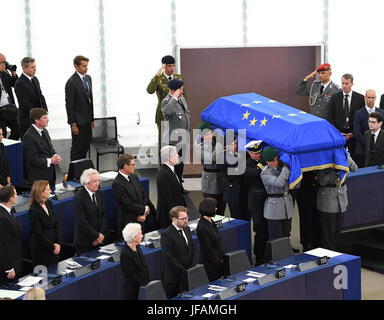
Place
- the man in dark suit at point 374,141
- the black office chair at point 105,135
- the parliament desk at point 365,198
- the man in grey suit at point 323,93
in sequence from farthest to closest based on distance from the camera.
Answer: the black office chair at point 105,135 < the man in grey suit at point 323,93 < the man in dark suit at point 374,141 < the parliament desk at point 365,198

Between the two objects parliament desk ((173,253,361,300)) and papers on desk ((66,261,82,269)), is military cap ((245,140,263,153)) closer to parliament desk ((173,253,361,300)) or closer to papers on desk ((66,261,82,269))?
parliament desk ((173,253,361,300))

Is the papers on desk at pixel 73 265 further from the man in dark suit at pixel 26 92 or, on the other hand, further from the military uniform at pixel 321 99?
the military uniform at pixel 321 99

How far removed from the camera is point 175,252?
7309mm

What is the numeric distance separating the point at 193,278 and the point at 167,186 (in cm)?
187

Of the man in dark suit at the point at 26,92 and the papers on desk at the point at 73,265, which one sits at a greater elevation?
the man in dark suit at the point at 26,92

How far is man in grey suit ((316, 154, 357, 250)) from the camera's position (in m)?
8.64

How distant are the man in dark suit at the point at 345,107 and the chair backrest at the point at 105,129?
138 inches

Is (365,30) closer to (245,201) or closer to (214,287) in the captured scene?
(245,201)

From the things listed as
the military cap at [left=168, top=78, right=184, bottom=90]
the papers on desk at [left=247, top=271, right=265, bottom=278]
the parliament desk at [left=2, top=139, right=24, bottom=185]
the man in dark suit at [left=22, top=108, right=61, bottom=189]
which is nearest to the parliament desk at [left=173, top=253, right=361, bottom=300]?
the papers on desk at [left=247, top=271, right=265, bottom=278]

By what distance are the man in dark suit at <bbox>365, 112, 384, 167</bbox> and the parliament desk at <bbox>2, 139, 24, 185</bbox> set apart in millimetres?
4404

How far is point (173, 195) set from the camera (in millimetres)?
8664

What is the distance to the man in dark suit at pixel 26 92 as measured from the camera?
10.1 m

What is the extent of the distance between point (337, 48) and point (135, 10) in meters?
3.45

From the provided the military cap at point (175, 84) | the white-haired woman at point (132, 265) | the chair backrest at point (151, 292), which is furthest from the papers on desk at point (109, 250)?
the military cap at point (175, 84)
